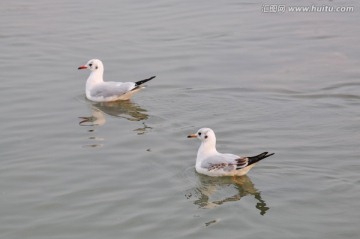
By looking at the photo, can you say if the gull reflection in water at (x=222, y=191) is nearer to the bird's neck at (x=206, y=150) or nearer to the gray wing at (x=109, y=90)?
the bird's neck at (x=206, y=150)

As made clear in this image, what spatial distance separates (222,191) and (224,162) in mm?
484

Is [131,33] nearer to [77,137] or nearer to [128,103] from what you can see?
[128,103]

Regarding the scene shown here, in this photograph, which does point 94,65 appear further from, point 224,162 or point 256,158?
point 256,158

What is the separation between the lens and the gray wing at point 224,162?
1183 cm

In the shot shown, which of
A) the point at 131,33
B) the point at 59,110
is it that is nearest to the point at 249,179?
the point at 59,110

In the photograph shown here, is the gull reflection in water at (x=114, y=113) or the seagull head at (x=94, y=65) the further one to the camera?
the seagull head at (x=94, y=65)

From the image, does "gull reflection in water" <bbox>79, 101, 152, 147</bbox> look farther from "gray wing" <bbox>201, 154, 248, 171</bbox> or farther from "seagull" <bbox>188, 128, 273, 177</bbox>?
"gray wing" <bbox>201, 154, 248, 171</bbox>

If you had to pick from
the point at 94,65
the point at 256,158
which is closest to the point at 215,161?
the point at 256,158

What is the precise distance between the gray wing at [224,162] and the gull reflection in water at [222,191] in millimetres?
212

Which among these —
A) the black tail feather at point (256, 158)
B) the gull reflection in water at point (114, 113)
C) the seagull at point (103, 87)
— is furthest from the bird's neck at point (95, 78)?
the black tail feather at point (256, 158)

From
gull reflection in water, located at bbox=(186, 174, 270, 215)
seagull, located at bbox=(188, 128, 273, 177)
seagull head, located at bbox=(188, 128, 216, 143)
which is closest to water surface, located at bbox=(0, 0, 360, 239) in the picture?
gull reflection in water, located at bbox=(186, 174, 270, 215)

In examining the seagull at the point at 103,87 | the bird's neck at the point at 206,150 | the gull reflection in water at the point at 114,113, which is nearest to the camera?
the bird's neck at the point at 206,150

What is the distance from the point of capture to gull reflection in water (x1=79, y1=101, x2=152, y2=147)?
47.2 feet

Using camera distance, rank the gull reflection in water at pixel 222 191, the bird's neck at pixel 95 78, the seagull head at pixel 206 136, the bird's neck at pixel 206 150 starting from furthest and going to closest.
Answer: the bird's neck at pixel 95 78, the seagull head at pixel 206 136, the bird's neck at pixel 206 150, the gull reflection in water at pixel 222 191
